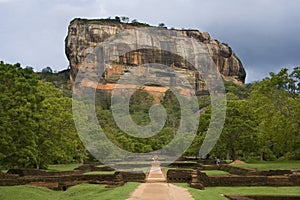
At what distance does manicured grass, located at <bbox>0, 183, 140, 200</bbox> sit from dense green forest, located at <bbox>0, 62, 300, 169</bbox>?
6.20 meters

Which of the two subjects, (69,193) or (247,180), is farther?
(247,180)

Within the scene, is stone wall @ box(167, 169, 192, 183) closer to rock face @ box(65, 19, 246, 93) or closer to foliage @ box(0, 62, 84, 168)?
foliage @ box(0, 62, 84, 168)

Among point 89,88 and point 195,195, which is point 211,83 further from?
point 195,195

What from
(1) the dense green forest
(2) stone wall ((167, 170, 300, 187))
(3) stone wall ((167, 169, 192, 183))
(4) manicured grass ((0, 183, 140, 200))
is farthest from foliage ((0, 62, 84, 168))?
(2) stone wall ((167, 170, 300, 187))

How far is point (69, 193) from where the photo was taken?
68.0 feet

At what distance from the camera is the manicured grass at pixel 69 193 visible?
18.0 meters

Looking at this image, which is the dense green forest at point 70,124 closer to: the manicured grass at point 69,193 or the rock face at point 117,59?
the manicured grass at point 69,193

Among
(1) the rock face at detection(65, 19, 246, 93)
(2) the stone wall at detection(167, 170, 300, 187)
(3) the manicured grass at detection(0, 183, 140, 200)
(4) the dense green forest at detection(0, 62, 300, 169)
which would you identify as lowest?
(3) the manicured grass at detection(0, 183, 140, 200)

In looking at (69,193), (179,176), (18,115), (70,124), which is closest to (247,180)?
(179,176)

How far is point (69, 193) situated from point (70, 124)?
70.2 feet

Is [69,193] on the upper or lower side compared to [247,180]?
lower

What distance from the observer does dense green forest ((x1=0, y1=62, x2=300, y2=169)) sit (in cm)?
2772

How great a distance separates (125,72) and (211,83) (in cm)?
2765

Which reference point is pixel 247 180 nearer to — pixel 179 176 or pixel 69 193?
pixel 179 176
